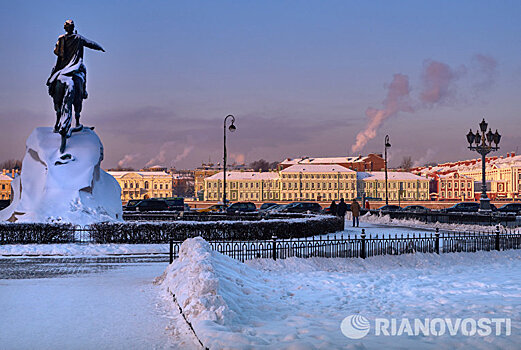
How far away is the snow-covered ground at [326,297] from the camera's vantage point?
759 centimetres

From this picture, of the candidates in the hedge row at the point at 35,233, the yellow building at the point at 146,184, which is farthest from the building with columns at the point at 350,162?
the hedge row at the point at 35,233

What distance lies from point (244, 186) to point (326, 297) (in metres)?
136

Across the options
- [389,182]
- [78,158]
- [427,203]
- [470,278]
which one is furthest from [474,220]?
[389,182]

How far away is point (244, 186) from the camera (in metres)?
147

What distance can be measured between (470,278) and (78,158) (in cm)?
1712

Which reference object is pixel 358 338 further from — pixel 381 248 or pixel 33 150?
pixel 33 150

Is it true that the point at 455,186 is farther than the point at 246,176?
Yes

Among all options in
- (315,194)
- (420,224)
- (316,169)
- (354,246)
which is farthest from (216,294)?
(316,169)

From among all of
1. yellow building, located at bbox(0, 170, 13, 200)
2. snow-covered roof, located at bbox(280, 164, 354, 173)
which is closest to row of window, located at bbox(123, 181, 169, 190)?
yellow building, located at bbox(0, 170, 13, 200)

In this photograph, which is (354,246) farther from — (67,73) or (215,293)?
(67,73)

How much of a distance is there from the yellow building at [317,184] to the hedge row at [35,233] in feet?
411

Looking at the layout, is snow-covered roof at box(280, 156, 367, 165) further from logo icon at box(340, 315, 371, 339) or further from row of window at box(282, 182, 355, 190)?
logo icon at box(340, 315, 371, 339)

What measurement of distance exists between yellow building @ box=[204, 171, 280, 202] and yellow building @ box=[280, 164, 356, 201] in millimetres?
3115

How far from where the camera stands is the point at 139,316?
30.6ft
